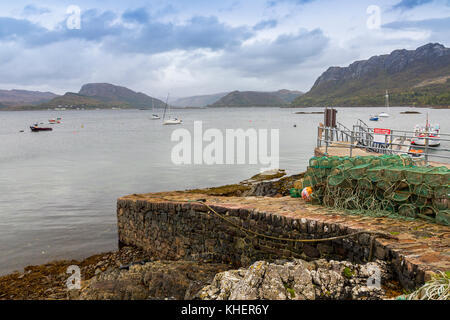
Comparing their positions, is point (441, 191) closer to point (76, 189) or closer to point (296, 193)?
point (296, 193)

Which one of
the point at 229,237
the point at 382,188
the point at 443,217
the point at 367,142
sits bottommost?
the point at 229,237

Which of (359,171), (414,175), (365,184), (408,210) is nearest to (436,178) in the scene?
(414,175)

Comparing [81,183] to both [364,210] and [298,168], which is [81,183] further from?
[364,210]

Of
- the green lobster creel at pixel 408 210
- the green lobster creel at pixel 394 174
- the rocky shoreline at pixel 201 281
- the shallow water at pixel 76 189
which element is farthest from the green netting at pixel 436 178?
the shallow water at pixel 76 189

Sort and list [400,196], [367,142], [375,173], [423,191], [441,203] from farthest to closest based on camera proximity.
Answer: [367,142]
[375,173]
[400,196]
[423,191]
[441,203]

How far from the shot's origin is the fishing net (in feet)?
20.7

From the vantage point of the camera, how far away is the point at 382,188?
7.04 meters

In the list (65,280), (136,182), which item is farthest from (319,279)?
(136,182)

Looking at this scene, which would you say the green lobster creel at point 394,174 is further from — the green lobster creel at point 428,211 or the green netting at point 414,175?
the green lobster creel at point 428,211

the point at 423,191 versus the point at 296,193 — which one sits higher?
the point at 423,191

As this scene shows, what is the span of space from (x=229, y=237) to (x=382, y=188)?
12.6 ft

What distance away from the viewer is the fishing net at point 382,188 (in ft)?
20.7

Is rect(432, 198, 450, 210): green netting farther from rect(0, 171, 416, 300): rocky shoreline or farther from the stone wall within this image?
rect(0, 171, 416, 300): rocky shoreline

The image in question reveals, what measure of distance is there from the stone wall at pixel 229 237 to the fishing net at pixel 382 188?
50.6 inches
